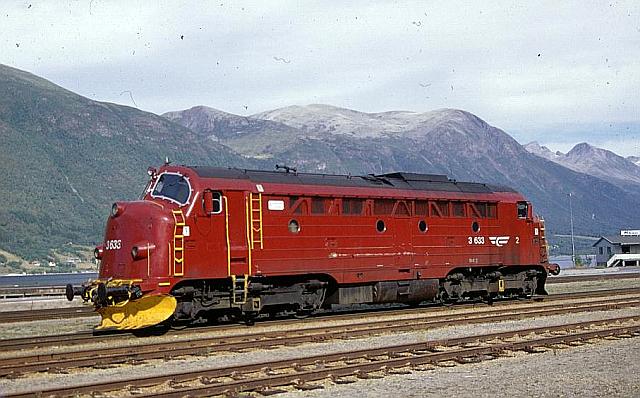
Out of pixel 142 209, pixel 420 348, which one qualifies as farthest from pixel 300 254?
pixel 420 348

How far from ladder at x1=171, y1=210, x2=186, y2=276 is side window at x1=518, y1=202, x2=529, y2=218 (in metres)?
15.5

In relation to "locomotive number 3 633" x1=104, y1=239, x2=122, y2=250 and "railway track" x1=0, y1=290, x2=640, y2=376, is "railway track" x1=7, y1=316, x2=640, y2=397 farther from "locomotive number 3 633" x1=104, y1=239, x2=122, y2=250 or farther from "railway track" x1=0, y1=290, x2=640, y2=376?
"locomotive number 3 633" x1=104, y1=239, x2=122, y2=250

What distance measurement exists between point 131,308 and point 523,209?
17411mm

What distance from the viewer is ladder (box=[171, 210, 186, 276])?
20.8 metres

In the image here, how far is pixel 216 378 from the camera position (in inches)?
551

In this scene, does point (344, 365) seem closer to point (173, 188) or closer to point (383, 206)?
point (173, 188)

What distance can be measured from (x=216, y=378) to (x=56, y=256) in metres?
181

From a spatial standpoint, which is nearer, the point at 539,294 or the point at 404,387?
the point at 404,387

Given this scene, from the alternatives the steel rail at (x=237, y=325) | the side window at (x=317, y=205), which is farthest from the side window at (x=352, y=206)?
the steel rail at (x=237, y=325)

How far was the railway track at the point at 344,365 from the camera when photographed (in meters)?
13.1

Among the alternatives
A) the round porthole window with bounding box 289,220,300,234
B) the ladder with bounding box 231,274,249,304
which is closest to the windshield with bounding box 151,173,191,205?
the ladder with bounding box 231,274,249,304

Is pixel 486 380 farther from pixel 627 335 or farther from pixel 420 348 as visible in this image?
pixel 627 335

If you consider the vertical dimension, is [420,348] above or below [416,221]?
below

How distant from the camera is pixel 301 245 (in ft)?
78.3
